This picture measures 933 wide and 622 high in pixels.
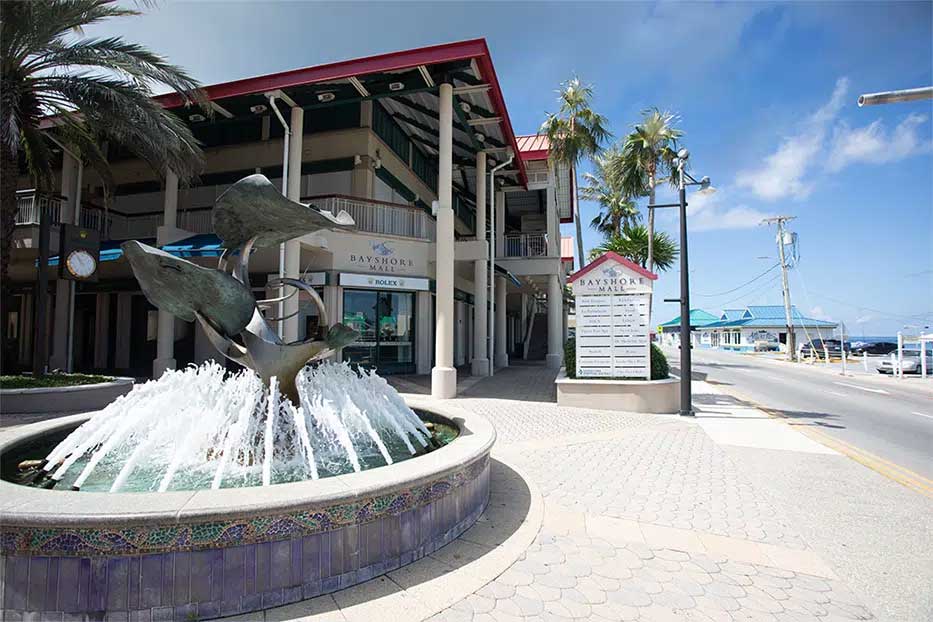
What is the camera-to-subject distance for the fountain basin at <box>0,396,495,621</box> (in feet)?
8.35

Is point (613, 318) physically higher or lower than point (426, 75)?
lower

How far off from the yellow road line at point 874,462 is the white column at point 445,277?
750 centimetres

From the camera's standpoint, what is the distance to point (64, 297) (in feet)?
49.2

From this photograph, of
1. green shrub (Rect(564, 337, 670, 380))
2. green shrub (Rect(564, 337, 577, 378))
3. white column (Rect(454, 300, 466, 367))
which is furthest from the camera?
white column (Rect(454, 300, 466, 367))

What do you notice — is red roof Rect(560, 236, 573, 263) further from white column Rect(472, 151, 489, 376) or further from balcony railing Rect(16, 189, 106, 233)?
balcony railing Rect(16, 189, 106, 233)

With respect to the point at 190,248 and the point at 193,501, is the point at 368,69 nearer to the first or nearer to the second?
the point at 190,248

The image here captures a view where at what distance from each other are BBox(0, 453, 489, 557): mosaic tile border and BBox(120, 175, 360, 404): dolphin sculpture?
2081 mm

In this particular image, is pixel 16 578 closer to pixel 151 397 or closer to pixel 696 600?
pixel 151 397

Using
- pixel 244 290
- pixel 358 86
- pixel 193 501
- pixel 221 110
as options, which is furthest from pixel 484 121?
pixel 193 501

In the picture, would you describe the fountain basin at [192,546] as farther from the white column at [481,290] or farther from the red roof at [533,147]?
the red roof at [533,147]

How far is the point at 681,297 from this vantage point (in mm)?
10758

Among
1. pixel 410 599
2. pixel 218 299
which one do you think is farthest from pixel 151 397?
pixel 410 599

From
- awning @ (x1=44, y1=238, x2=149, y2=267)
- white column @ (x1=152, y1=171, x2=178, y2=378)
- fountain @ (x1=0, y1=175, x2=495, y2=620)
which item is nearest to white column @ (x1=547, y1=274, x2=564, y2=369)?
white column @ (x1=152, y1=171, x2=178, y2=378)

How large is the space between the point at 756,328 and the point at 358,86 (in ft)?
220
